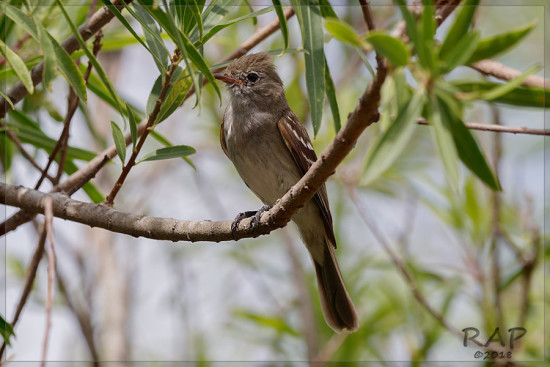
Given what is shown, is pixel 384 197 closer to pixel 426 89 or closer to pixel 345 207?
pixel 345 207

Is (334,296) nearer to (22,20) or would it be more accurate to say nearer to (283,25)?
(283,25)

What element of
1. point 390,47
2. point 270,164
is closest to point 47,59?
point 390,47

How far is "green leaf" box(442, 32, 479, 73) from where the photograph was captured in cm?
156

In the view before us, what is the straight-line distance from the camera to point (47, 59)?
2.15 metres

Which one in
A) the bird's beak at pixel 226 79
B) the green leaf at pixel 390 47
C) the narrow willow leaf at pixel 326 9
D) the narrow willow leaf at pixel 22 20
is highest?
the bird's beak at pixel 226 79

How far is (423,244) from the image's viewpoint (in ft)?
23.8

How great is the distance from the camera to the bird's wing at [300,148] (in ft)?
13.9

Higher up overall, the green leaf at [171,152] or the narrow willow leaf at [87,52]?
the narrow willow leaf at [87,52]

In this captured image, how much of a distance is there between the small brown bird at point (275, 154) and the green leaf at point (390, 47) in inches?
96.1

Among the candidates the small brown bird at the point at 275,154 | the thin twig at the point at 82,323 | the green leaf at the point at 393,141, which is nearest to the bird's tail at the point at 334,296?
the small brown bird at the point at 275,154

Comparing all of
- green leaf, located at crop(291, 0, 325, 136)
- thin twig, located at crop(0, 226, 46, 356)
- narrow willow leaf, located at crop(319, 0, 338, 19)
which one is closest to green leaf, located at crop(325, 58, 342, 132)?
green leaf, located at crop(291, 0, 325, 136)

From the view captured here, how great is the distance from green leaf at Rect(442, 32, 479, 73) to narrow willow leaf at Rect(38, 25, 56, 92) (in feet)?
4.22

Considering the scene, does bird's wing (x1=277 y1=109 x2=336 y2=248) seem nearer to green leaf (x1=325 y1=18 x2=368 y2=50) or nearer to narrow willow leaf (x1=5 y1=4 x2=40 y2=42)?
narrow willow leaf (x1=5 y1=4 x2=40 y2=42)

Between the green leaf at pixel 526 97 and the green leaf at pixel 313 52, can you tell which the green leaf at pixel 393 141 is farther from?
the green leaf at pixel 313 52
